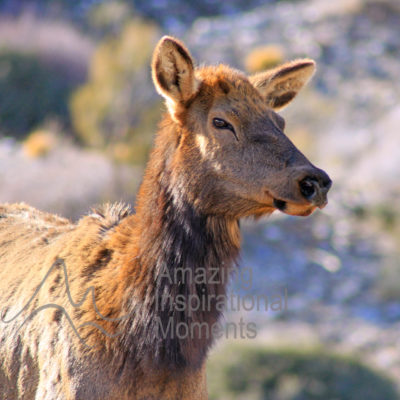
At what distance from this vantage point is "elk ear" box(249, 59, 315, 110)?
19.3ft

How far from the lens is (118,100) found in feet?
79.7

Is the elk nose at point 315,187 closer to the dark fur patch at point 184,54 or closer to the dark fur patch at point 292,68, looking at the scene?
the dark fur patch at point 184,54

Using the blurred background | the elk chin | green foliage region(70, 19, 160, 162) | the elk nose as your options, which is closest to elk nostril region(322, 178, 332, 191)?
the elk nose

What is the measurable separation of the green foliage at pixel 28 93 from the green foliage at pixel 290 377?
13.7 metres

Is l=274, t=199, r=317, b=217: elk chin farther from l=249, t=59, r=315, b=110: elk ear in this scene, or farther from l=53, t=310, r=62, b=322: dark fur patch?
l=53, t=310, r=62, b=322: dark fur patch

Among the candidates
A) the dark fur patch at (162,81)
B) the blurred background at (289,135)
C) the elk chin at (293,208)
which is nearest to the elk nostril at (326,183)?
the elk chin at (293,208)

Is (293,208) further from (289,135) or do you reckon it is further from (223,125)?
(289,135)

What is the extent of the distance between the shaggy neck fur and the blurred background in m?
7.37

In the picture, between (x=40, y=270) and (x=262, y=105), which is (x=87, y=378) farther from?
(x=262, y=105)

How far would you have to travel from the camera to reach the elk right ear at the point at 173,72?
5.03 meters

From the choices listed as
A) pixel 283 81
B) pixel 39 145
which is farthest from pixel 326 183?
pixel 39 145

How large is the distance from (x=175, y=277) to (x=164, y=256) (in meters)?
0.16

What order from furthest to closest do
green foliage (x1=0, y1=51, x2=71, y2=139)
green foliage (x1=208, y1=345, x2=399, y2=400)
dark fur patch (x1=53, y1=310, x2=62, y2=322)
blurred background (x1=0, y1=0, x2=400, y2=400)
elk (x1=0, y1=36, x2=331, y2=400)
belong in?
green foliage (x1=0, y1=51, x2=71, y2=139)
blurred background (x1=0, y1=0, x2=400, y2=400)
green foliage (x1=208, y1=345, x2=399, y2=400)
dark fur patch (x1=53, y1=310, x2=62, y2=322)
elk (x1=0, y1=36, x2=331, y2=400)

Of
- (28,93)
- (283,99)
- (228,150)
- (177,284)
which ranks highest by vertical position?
(28,93)
